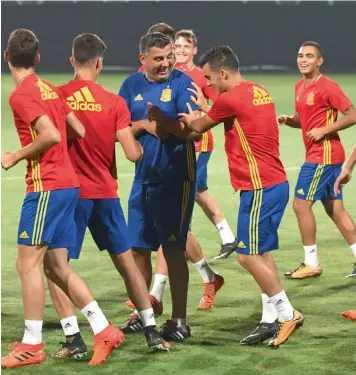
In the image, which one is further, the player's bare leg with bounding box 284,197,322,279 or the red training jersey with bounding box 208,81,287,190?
Result: the player's bare leg with bounding box 284,197,322,279

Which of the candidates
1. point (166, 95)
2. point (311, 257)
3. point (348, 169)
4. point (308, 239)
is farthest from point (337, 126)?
point (166, 95)

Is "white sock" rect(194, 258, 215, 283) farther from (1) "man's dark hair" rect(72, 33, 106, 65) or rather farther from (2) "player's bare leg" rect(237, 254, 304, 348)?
(1) "man's dark hair" rect(72, 33, 106, 65)

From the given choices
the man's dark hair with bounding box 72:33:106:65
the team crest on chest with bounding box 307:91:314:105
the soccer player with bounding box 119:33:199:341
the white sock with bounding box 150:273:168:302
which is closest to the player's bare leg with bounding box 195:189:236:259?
the team crest on chest with bounding box 307:91:314:105

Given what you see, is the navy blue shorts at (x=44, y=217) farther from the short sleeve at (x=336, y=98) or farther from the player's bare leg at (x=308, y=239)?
the short sleeve at (x=336, y=98)

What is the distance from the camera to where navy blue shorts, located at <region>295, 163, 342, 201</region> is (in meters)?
10.0

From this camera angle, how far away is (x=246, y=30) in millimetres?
35688

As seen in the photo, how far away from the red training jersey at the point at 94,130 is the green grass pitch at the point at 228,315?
44.7 inches

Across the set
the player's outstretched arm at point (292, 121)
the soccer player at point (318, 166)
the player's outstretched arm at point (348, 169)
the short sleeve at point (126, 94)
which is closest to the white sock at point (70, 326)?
the short sleeve at point (126, 94)

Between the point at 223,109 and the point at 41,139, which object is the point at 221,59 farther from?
the point at 41,139

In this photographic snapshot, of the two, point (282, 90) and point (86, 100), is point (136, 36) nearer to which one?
point (282, 90)

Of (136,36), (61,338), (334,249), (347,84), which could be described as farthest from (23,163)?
(136,36)

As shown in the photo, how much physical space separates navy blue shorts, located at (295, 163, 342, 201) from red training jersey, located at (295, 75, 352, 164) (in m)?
0.06

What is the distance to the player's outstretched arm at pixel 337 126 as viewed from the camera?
31.8 ft

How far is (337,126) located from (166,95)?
96.8 inches
